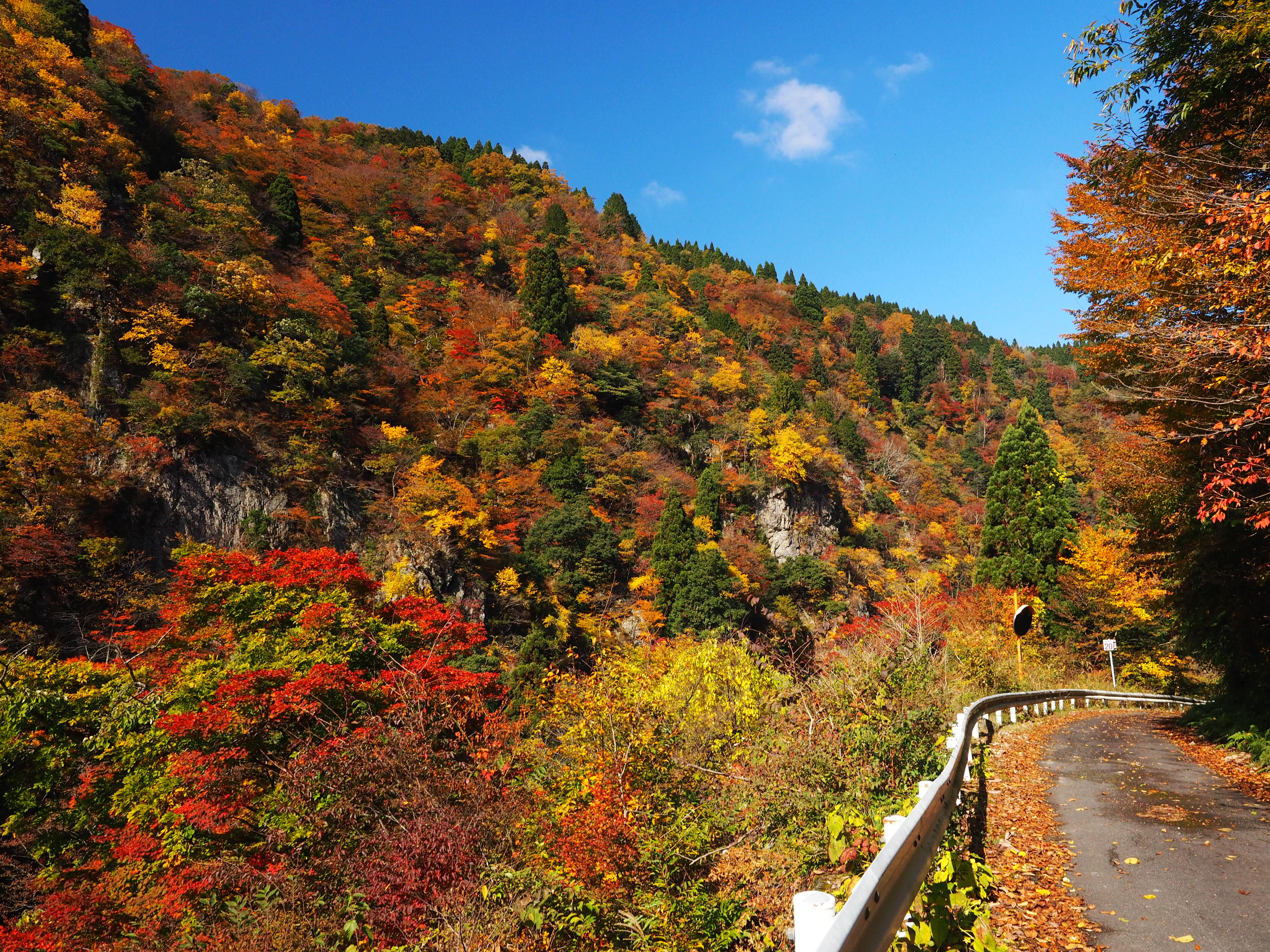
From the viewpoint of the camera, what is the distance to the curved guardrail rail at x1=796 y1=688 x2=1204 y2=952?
2189 millimetres

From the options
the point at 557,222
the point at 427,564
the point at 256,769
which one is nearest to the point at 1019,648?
the point at 427,564

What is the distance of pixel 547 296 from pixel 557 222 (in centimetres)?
1827

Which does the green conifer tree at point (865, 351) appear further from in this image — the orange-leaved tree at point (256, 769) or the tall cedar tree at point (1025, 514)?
the orange-leaved tree at point (256, 769)

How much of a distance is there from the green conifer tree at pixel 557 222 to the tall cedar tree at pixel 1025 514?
43141 millimetres

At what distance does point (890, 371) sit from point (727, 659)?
237ft

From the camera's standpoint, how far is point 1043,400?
2758 inches

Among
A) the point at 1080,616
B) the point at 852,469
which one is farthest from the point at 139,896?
the point at 852,469

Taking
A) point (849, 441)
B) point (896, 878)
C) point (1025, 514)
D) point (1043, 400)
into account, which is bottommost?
point (896, 878)

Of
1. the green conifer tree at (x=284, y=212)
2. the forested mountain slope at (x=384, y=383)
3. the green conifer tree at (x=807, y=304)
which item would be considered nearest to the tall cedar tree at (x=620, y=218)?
the forested mountain slope at (x=384, y=383)

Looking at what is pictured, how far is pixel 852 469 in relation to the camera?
55531mm

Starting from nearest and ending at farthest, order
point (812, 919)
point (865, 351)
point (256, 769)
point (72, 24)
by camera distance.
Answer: point (812, 919), point (256, 769), point (72, 24), point (865, 351)

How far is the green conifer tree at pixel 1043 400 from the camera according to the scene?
6769 centimetres

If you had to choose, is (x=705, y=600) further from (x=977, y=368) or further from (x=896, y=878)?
(x=977, y=368)

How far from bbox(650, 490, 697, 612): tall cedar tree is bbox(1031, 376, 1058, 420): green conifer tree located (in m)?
50.6
